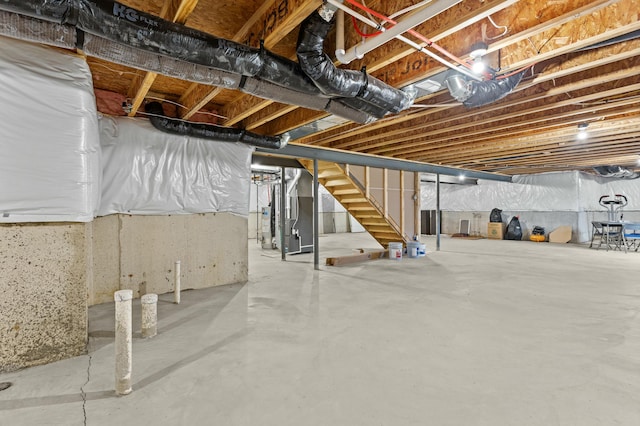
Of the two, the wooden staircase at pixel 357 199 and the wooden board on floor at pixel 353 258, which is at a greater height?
the wooden staircase at pixel 357 199

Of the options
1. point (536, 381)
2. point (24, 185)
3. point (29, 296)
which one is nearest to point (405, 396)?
point (536, 381)

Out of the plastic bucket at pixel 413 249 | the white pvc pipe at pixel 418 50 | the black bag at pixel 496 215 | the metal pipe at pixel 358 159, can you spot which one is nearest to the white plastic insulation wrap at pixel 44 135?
the white pvc pipe at pixel 418 50

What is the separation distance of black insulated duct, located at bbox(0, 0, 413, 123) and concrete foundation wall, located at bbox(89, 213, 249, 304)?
2.08m

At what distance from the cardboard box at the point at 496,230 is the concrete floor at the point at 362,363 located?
624 cm

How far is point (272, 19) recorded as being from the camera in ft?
6.38

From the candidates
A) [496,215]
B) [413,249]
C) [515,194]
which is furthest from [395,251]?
[515,194]

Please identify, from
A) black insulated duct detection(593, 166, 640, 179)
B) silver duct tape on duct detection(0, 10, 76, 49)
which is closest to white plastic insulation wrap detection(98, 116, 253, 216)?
silver duct tape on duct detection(0, 10, 76, 49)

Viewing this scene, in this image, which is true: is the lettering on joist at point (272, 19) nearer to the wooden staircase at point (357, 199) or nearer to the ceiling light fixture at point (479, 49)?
the ceiling light fixture at point (479, 49)

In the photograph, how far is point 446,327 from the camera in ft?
8.47

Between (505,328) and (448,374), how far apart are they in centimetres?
102

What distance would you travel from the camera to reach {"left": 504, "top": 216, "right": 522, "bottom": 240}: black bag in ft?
30.6

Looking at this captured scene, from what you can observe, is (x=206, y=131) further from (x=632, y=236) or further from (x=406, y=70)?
(x=632, y=236)

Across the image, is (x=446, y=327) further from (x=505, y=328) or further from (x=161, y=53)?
(x=161, y=53)

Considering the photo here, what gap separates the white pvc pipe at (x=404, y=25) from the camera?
4.90 ft
